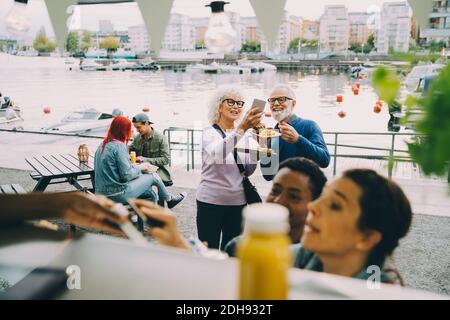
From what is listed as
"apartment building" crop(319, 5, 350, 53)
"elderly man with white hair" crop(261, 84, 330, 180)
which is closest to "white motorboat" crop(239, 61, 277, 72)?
"apartment building" crop(319, 5, 350, 53)

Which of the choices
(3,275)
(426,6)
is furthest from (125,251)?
(426,6)

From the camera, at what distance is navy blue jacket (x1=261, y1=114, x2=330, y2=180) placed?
2.67 meters

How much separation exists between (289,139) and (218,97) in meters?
0.54

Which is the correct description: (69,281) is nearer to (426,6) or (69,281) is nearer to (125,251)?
(125,251)

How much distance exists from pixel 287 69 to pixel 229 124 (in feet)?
244

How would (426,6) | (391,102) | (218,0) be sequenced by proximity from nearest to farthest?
(391,102) < (426,6) < (218,0)

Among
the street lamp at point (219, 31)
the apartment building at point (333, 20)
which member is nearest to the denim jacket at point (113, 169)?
the street lamp at point (219, 31)

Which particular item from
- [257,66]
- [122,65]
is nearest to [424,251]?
[257,66]

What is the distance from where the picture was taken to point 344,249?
4.15 ft

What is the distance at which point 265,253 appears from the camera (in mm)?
683

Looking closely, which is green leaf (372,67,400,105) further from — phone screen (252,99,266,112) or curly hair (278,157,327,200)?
phone screen (252,99,266,112)

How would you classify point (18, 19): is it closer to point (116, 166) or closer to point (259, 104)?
point (116, 166)
